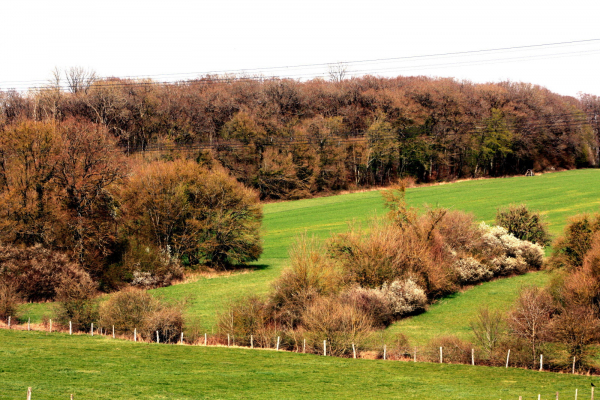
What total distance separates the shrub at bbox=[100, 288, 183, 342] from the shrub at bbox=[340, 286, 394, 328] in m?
10.7

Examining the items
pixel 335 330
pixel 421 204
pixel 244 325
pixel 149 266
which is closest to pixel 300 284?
pixel 244 325

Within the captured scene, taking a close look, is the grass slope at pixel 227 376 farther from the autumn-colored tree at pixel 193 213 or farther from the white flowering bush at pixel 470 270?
the autumn-colored tree at pixel 193 213

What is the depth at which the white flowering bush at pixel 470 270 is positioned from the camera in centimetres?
4831

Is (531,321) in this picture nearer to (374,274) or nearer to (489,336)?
(489,336)

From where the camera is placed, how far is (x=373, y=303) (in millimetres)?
39406

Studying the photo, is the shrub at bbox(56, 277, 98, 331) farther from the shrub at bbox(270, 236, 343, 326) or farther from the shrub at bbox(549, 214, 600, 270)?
the shrub at bbox(549, 214, 600, 270)

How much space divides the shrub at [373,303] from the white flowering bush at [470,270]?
32.3ft

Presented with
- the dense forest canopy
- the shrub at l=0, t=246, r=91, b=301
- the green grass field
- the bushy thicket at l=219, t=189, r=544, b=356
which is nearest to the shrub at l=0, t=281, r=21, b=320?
the green grass field

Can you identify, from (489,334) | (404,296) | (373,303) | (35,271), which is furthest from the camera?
(35,271)

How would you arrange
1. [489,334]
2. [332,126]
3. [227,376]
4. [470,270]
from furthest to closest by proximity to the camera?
1. [332,126]
2. [470,270]
3. [489,334]
4. [227,376]

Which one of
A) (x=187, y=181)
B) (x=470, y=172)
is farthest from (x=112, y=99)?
(x=470, y=172)

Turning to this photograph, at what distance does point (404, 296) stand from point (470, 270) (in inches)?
369

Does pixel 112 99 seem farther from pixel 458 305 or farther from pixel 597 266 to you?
pixel 597 266

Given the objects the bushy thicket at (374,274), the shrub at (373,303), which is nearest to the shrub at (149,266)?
the bushy thicket at (374,274)
